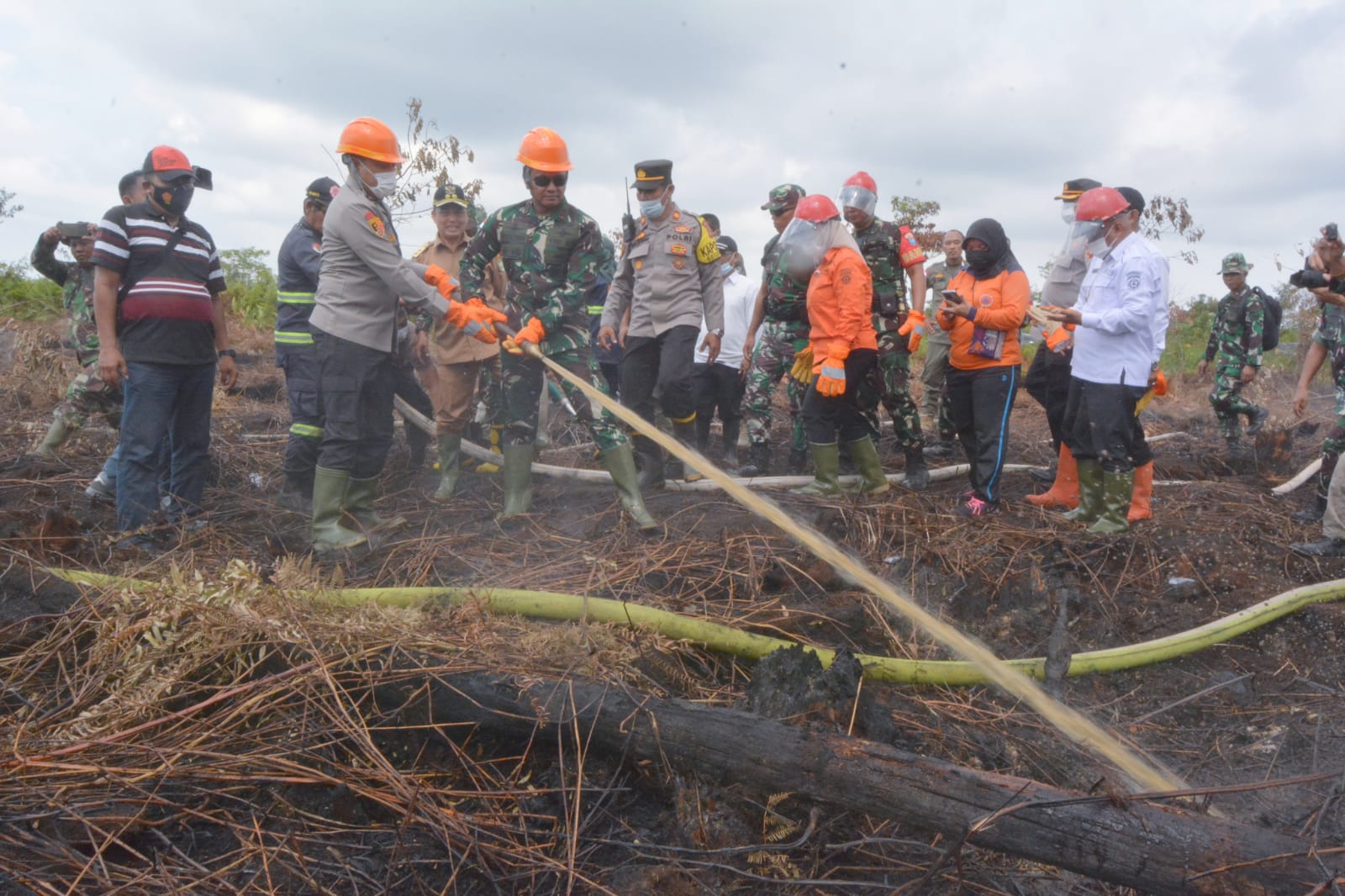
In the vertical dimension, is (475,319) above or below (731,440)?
above

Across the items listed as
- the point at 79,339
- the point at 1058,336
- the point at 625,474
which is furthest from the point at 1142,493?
the point at 79,339

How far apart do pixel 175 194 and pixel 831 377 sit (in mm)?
3850

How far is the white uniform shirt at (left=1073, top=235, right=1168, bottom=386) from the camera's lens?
4.84m

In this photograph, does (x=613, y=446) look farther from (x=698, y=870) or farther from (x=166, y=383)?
(x=698, y=870)

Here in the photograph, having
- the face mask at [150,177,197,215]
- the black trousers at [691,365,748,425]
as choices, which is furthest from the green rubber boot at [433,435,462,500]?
the face mask at [150,177,197,215]

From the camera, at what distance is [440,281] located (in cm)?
497

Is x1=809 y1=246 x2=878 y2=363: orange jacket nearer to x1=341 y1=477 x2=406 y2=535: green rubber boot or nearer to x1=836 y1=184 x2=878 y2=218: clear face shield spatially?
x1=836 y1=184 x2=878 y2=218: clear face shield

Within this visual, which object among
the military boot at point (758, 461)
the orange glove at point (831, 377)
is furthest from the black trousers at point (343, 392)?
the military boot at point (758, 461)

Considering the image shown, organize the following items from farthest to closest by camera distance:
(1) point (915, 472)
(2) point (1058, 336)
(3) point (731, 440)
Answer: (3) point (731, 440) → (1) point (915, 472) → (2) point (1058, 336)

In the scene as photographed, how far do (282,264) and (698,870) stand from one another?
4.65 meters

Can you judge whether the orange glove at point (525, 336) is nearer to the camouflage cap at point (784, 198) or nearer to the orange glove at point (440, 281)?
the orange glove at point (440, 281)

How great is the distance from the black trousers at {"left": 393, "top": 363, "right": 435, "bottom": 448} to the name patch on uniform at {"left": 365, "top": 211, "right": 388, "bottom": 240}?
1.28 metres

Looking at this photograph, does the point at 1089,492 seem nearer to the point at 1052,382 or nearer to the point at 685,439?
the point at 1052,382

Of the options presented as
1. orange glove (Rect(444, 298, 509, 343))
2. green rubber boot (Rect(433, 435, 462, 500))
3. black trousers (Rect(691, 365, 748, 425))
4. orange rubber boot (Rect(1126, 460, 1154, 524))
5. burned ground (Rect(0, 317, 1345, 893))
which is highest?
orange glove (Rect(444, 298, 509, 343))
